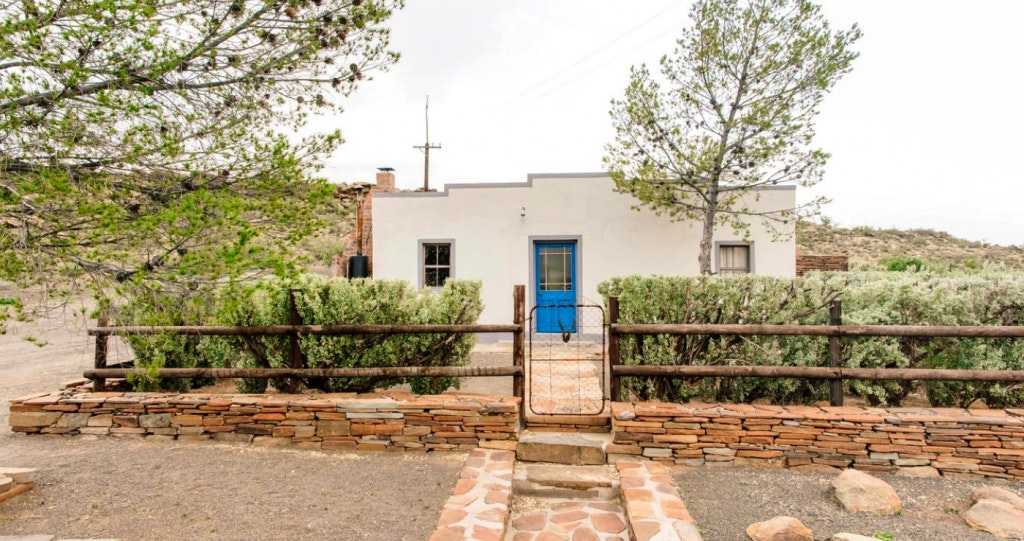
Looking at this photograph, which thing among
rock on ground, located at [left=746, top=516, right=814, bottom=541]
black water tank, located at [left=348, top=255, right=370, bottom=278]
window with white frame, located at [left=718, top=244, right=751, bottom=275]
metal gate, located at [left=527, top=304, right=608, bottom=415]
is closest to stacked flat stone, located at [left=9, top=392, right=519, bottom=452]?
metal gate, located at [left=527, top=304, right=608, bottom=415]

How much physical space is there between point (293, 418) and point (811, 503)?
430cm

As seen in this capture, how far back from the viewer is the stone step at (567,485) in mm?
4207

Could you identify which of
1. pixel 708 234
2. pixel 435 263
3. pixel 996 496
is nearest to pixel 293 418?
pixel 996 496

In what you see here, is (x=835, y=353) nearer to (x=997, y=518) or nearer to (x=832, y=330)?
(x=832, y=330)

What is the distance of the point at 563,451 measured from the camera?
15.4 feet

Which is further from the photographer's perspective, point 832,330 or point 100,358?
point 100,358

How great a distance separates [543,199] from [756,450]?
6.98 m

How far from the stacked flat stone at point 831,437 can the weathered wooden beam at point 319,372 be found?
1.26 metres

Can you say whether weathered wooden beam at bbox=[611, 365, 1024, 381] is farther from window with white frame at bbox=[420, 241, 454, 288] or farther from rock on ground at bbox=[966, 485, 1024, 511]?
window with white frame at bbox=[420, 241, 454, 288]

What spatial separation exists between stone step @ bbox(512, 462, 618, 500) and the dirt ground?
535 millimetres

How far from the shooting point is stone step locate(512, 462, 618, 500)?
421 centimetres

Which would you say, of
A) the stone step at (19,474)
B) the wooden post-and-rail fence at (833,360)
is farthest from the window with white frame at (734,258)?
the stone step at (19,474)

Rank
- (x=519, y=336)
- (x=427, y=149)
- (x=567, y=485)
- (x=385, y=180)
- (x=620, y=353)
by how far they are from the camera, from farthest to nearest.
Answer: (x=427, y=149) < (x=385, y=180) < (x=620, y=353) < (x=519, y=336) < (x=567, y=485)

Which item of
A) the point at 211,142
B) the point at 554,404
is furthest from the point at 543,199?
the point at 211,142
